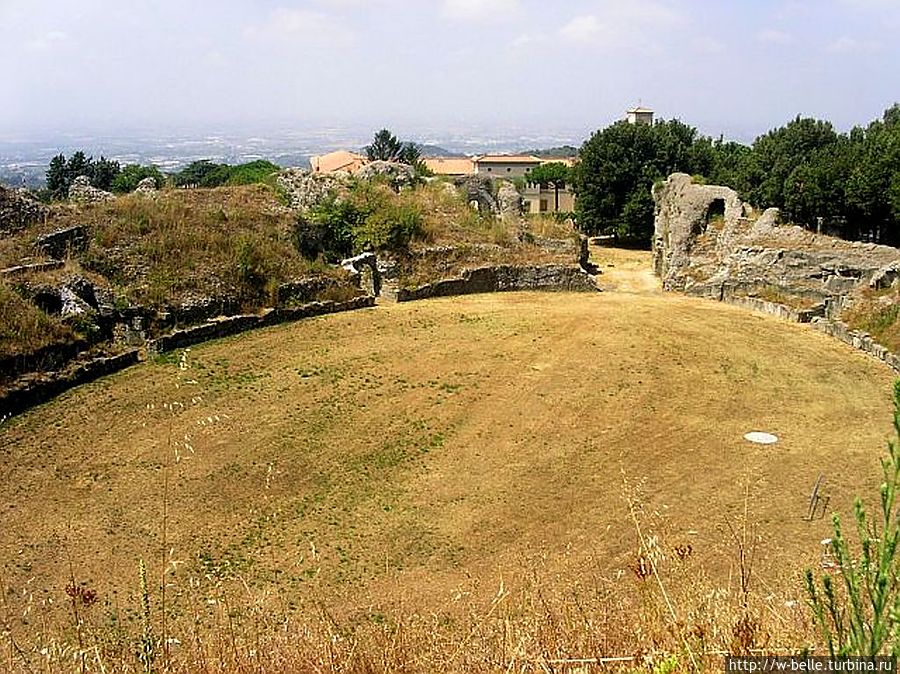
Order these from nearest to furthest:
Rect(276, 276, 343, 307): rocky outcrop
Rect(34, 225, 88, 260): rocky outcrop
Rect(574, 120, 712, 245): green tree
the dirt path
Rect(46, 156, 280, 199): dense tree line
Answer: Rect(34, 225, 88, 260): rocky outcrop, Rect(276, 276, 343, 307): rocky outcrop, the dirt path, Rect(574, 120, 712, 245): green tree, Rect(46, 156, 280, 199): dense tree line

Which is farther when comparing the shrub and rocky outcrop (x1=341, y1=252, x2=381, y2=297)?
the shrub

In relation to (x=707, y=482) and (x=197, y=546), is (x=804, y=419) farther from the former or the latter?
(x=197, y=546)

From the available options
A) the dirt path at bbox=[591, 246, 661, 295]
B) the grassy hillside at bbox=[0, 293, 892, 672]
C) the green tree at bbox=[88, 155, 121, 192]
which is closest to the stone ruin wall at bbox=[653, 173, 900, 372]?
the dirt path at bbox=[591, 246, 661, 295]

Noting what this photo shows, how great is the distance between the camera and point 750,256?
1022 inches

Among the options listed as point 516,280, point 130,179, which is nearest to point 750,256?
point 516,280

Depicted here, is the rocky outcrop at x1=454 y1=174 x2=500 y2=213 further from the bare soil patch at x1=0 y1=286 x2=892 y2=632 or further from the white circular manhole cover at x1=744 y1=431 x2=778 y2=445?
the white circular manhole cover at x1=744 y1=431 x2=778 y2=445

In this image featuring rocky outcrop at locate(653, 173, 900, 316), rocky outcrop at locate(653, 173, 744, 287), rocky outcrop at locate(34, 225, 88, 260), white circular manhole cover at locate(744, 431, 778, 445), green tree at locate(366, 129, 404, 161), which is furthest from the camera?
green tree at locate(366, 129, 404, 161)

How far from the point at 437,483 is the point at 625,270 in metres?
23.3

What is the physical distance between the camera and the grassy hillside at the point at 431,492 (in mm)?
5613

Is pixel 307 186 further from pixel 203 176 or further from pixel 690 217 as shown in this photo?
pixel 203 176

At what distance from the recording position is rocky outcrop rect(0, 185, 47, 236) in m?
20.1

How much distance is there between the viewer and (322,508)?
11.0 meters

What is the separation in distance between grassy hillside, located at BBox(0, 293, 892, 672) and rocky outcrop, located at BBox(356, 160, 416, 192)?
14204 millimetres

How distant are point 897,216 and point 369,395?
28.2 meters
